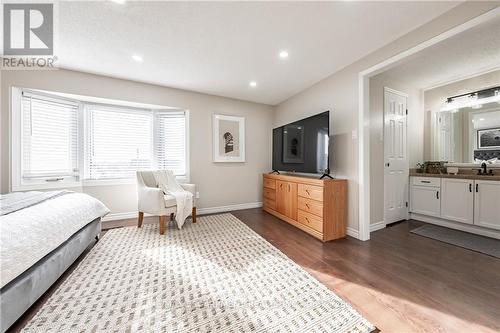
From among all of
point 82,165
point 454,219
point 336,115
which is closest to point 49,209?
point 82,165

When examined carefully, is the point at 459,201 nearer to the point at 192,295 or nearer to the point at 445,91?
the point at 445,91

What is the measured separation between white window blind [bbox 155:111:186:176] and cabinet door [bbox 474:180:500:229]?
4.67m

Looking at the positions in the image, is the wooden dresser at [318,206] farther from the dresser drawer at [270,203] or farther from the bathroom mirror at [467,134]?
the bathroom mirror at [467,134]

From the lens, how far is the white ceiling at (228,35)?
5.37 feet

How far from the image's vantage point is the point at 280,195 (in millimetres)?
3332

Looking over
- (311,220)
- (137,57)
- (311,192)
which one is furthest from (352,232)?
(137,57)

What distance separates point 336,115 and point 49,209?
3.51 metres

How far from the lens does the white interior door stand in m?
2.95

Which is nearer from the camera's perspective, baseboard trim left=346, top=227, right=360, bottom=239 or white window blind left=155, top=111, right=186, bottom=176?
baseboard trim left=346, top=227, right=360, bottom=239

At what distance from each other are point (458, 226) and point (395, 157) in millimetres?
1315

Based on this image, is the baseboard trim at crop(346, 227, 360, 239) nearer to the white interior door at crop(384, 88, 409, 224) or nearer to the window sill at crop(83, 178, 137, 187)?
the white interior door at crop(384, 88, 409, 224)

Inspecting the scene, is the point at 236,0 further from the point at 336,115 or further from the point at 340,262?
the point at 340,262

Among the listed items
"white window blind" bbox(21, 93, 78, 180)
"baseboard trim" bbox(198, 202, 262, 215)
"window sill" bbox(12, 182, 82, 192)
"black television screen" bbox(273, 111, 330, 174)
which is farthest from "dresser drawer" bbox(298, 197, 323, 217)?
"white window blind" bbox(21, 93, 78, 180)

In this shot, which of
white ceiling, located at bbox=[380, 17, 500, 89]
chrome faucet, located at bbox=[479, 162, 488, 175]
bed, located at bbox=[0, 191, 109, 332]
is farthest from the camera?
chrome faucet, located at bbox=[479, 162, 488, 175]
